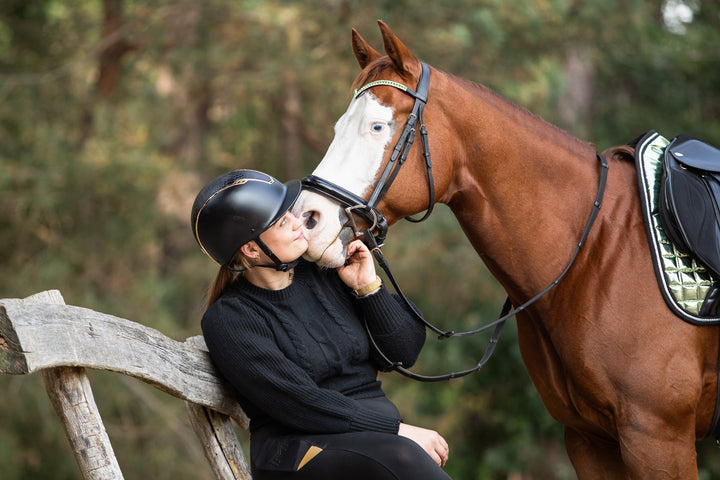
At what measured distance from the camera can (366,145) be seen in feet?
8.46

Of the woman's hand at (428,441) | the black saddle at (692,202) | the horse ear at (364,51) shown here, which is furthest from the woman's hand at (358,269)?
the black saddle at (692,202)

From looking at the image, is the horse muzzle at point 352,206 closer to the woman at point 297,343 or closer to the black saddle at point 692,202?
the woman at point 297,343

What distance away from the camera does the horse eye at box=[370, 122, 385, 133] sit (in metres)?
2.61

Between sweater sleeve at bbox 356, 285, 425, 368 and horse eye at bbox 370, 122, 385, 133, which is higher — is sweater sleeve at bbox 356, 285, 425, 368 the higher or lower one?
the lower one

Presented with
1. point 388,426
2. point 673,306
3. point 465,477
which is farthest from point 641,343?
point 465,477

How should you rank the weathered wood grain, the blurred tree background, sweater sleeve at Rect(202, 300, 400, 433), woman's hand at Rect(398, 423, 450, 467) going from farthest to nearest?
the blurred tree background → woman's hand at Rect(398, 423, 450, 467) → sweater sleeve at Rect(202, 300, 400, 433) → the weathered wood grain

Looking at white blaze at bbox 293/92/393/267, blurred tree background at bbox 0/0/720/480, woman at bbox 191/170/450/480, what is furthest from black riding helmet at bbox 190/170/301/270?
blurred tree background at bbox 0/0/720/480

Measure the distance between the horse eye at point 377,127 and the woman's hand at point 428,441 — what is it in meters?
1.04

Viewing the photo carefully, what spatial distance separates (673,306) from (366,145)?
123 centimetres

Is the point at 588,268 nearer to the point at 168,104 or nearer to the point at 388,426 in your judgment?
the point at 388,426

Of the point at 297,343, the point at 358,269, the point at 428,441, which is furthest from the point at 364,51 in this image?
the point at 428,441

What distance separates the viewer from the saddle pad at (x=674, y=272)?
254 cm

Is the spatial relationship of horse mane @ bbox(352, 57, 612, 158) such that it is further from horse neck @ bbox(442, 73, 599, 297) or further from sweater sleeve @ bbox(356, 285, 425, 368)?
sweater sleeve @ bbox(356, 285, 425, 368)

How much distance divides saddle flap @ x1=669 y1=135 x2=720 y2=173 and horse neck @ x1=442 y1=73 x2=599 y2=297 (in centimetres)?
34
